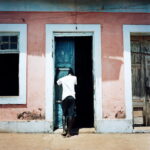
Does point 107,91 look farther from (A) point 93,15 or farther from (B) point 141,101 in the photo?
(A) point 93,15

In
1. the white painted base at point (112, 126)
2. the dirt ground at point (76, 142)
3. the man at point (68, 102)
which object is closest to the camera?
the dirt ground at point (76, 142)

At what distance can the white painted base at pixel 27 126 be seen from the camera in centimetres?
693

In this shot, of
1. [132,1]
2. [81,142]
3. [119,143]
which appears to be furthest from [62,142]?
[132,1]

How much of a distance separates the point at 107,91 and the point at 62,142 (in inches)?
78.9

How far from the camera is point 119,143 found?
19.9 ft

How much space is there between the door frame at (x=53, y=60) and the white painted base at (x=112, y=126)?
56 mm

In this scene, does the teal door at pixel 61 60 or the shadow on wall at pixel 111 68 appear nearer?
the shadow on wall at pixel 111 68

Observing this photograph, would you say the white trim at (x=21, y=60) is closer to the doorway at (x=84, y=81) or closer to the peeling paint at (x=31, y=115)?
the peeling paint at (x=31, y=115)

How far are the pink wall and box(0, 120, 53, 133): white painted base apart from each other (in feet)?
0.73

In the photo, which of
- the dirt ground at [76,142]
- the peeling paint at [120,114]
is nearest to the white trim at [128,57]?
the peeling paint at [120,114]

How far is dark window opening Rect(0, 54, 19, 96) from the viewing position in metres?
7.35

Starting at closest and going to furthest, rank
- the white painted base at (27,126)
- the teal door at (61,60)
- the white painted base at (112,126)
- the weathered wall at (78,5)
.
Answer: the white painted base at (27,126)
the white painted base at (112,126)
the weathered wall at (78,5)
the teal door at (61,60)

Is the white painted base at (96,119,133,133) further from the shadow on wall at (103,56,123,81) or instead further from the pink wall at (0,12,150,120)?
the shadow on wall at (103,56,123,81)

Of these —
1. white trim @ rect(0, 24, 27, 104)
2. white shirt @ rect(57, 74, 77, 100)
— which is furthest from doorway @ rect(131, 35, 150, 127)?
white trim @ rect(0, 24, 27, 104)
